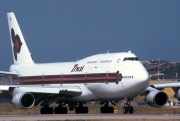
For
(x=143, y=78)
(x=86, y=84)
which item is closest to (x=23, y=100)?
(x=86, y=84)

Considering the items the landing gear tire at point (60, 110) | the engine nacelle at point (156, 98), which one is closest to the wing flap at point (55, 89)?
the landing gear tire at point (60, 110)

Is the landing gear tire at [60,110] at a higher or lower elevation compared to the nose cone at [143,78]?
lower

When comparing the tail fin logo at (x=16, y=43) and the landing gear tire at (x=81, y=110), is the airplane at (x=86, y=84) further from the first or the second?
the tail fin logo at (x=16, y=43)

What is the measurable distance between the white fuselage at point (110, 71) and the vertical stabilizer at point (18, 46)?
6.44 metres

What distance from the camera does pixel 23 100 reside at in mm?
58875

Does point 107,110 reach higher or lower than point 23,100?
lower

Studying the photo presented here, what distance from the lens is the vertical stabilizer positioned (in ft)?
238

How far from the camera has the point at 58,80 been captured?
215 ft

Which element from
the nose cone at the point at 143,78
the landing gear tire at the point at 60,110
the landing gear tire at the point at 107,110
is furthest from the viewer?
the landing gear tire at the point at 60,110

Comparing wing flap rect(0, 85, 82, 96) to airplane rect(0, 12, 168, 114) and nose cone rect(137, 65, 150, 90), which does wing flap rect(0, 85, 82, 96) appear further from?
nose cone rect(137, 65, 150, 90)

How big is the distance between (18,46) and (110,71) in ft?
54.3

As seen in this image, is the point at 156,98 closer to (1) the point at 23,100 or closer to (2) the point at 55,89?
(2) the point at 55,89

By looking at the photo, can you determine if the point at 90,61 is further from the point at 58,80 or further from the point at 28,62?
the point at 28,62

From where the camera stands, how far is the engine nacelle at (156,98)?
59844mm
